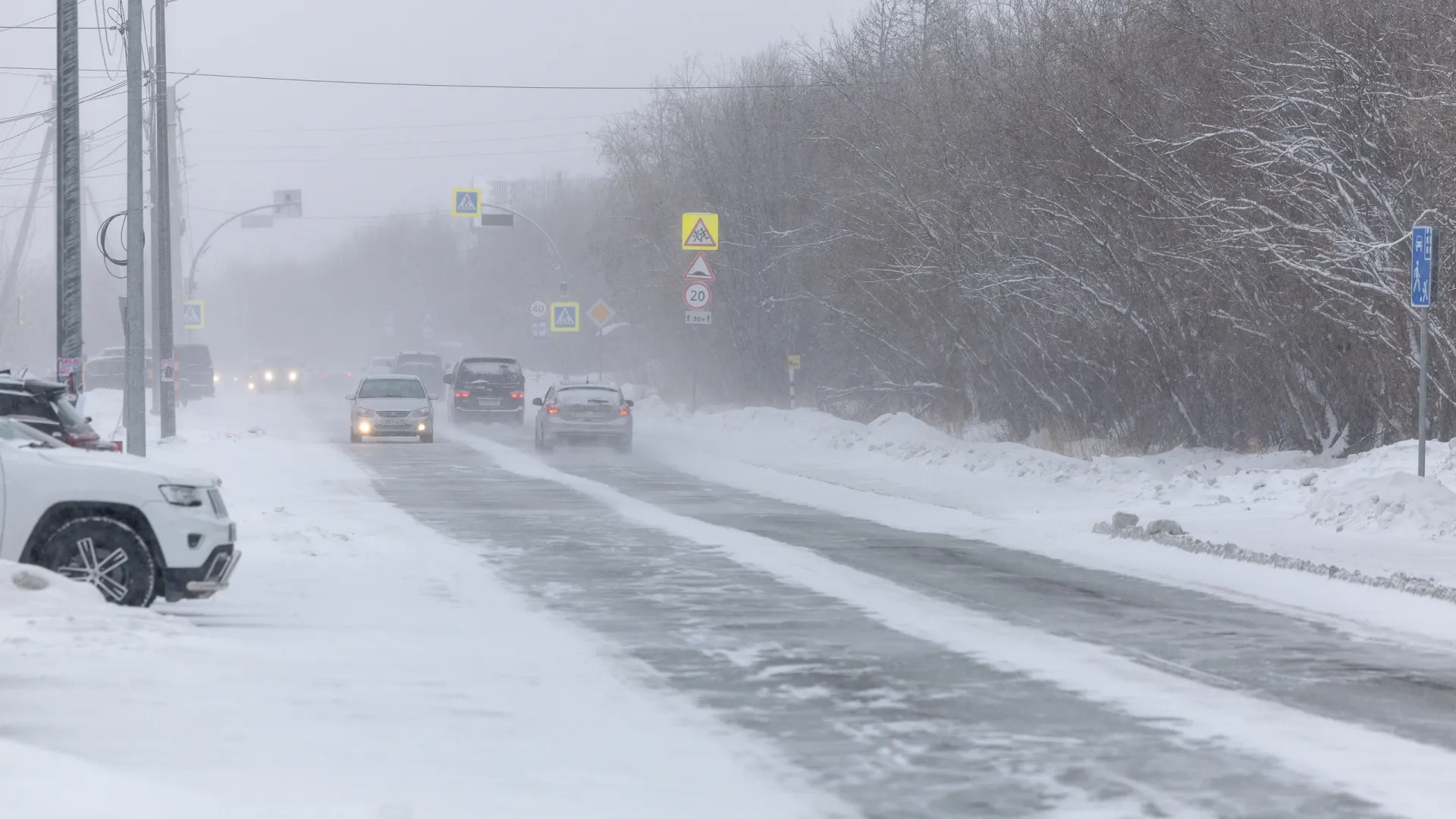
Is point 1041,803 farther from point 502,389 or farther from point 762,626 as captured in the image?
point 502,389

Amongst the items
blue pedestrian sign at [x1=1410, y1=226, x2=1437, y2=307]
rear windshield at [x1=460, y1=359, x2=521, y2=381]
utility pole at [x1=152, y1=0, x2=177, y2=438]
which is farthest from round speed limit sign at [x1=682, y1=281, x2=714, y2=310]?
blue pedestrian sign at [x1=1410, y1=226, x2=1437, y2=307]

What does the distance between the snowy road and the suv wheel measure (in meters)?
2.83

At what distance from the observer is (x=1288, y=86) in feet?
77.0

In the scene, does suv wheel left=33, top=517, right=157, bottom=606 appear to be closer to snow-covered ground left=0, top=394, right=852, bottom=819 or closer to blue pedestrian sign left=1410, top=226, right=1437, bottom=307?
snow-covered ground left=0, top=394, right=852, bottom=819

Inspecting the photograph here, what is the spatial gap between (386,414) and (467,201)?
15.3m

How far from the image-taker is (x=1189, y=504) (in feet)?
65.7

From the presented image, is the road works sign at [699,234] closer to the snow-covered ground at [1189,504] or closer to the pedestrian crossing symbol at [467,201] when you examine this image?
the snow-covered ground at [1189,504]

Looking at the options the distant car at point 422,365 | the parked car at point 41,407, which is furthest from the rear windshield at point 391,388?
the distant car at point 422,365

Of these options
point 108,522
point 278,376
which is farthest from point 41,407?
point 278,376

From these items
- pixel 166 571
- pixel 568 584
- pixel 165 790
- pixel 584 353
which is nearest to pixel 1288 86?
pixel 568 584

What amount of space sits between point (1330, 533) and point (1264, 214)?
8578 mm

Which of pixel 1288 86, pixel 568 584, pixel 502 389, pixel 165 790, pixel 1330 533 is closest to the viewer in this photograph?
pixel 165 790

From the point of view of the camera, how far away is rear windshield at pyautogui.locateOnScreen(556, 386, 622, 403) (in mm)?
35781

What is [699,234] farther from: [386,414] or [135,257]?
[135,257]
